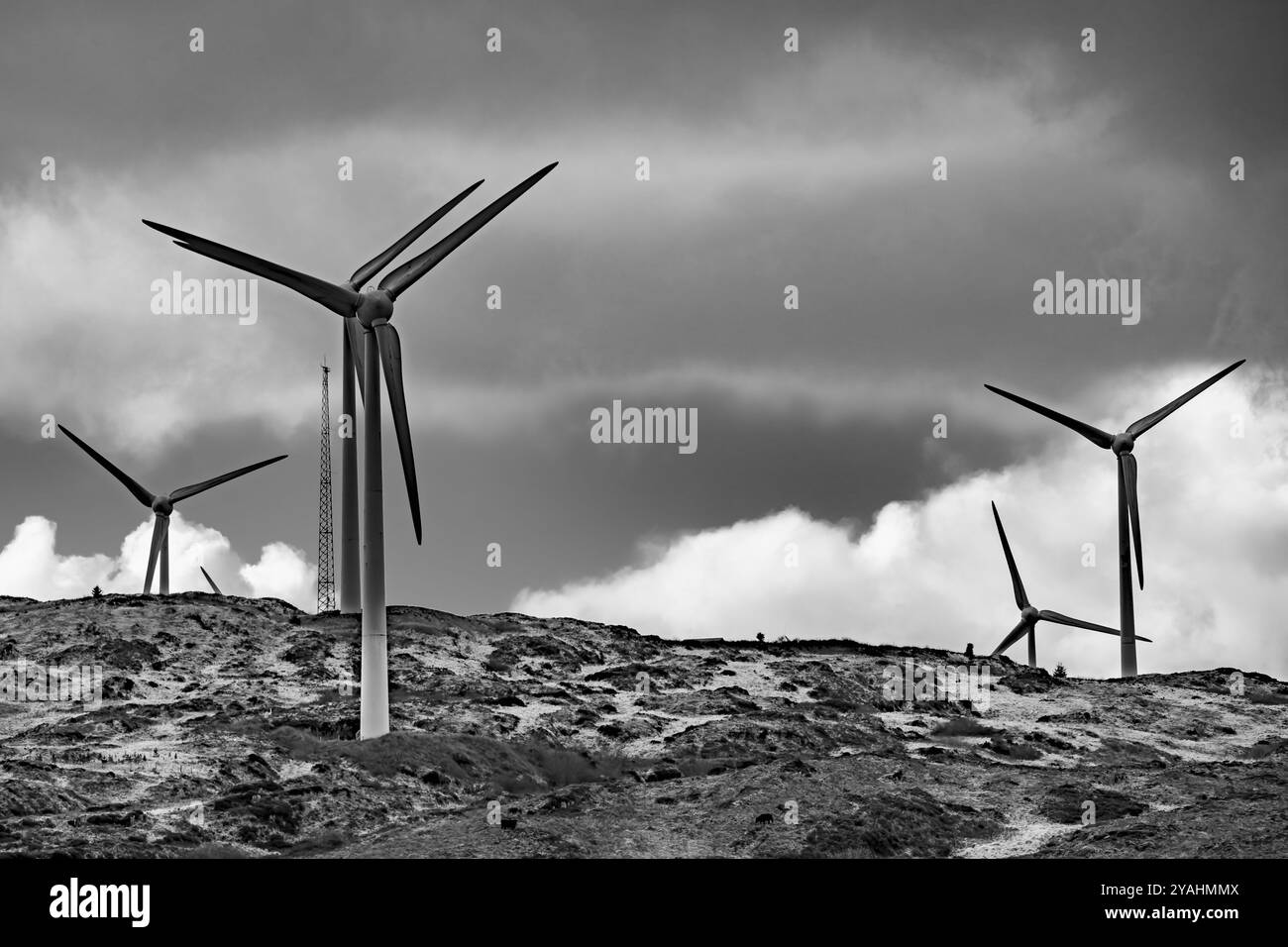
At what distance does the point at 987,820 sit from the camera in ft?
151

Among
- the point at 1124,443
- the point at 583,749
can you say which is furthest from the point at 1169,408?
the point at 583,749

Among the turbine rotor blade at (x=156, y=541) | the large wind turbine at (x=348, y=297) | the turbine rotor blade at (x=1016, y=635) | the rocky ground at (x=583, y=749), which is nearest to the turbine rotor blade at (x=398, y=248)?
the large wind turbine at (x=348, y=297)

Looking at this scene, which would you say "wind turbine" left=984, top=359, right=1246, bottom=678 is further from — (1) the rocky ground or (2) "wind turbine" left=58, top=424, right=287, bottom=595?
(2) "wind turbine" left=58, top=424, right=287, bottom=595

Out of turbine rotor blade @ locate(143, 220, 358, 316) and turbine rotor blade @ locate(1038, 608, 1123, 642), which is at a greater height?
turbine rotor blade @ locate(143, 220, 358, 316)

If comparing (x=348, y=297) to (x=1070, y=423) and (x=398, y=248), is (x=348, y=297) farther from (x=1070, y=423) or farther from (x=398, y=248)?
(x=1070, y=423)

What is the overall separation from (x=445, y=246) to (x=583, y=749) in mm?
25387

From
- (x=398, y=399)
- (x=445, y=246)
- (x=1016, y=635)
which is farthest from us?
(x=1016, y=635)

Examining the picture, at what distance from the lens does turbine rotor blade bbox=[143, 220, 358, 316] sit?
5791 cm

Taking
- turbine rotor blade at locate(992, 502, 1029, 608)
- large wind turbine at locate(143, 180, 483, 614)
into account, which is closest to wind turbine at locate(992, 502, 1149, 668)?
turbine rotor blade at locate(992, 502, 1029, 608)

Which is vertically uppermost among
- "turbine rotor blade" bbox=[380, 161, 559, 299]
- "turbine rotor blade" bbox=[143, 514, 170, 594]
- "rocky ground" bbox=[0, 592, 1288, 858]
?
"turbine rotor blade" bbox=[380, 161, 559, 299]

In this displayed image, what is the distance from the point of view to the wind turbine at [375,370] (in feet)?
190

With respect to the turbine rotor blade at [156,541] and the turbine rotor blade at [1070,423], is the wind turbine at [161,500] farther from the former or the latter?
the turbine rotor blade at [1070,423]

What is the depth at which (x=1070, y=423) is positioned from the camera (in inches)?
4385

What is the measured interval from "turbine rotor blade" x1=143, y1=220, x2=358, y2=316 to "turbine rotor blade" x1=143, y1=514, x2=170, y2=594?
6136 cm
